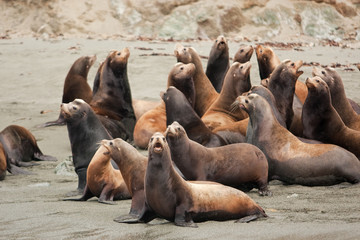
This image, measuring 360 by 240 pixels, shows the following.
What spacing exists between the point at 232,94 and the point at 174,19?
11242 mm

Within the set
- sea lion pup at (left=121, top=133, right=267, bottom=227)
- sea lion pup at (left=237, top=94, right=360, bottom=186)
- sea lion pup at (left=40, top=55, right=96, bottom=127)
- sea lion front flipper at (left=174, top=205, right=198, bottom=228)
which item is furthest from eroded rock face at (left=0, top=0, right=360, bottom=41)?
sea lion front flipper at (left=174, top=205, right=198, bottom=228)

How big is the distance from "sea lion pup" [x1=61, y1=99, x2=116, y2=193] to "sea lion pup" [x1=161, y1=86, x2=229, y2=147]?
29.5 inches

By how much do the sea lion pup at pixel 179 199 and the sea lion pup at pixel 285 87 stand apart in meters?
3.24

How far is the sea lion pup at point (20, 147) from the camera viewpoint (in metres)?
8.57

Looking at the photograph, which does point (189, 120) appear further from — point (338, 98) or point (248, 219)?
point (248, 219)

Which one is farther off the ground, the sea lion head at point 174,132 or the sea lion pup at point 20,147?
the sea lion head at point 174,132

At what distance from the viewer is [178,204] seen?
5.14 meters

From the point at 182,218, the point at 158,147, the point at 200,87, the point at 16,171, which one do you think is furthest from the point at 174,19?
the point at 182,218

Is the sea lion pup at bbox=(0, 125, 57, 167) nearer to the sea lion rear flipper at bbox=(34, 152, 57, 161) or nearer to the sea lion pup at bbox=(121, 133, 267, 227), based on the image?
the sea lion rear flipper at bbox=(34, 152, 57, 161)

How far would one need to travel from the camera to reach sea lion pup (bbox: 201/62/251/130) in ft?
29.6

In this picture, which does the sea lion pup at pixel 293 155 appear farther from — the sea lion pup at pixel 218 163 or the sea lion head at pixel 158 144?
the sea lion head at pixel 158 144

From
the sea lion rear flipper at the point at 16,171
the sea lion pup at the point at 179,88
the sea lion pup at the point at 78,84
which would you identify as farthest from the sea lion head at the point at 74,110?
the sea lion pup at the point at 78,84

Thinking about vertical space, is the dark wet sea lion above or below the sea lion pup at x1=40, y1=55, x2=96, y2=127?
above

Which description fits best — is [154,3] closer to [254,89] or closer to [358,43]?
[358,43]
